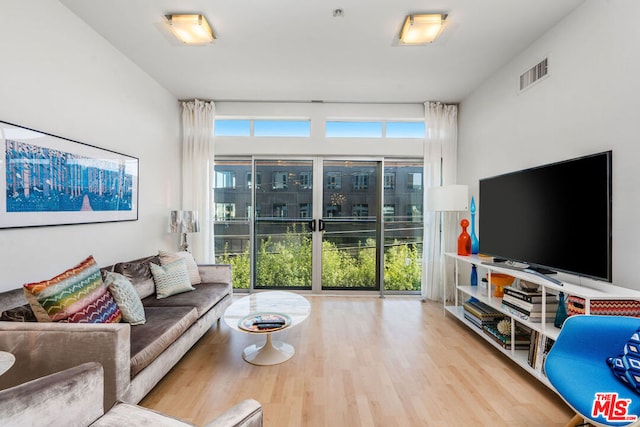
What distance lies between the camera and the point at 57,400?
3.20 feet

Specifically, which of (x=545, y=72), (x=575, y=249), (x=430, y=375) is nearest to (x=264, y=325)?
(x=430, y=375)

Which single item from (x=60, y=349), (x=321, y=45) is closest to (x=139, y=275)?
(x=60, y=349)

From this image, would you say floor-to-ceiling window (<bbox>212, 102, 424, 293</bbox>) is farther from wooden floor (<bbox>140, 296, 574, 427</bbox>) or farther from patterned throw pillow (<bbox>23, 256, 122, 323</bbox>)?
patterned throw pillow (<bbox>23, 256, 122, 323</bbox>)

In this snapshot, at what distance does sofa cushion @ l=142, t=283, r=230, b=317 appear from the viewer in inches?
101

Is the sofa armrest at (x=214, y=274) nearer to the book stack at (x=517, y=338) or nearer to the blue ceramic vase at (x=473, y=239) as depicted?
the book stack at (x=517, y=338)

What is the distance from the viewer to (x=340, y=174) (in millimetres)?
4406

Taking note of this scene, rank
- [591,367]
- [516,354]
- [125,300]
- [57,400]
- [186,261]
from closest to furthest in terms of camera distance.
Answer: [57,400] < [591,367] < [125,300] < [516,354] < [186,261]

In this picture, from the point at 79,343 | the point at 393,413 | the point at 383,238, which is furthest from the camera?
the point at 383,238

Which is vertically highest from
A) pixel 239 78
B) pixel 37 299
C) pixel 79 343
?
pixel 239 78

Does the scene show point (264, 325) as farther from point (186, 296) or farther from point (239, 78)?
point (239, 78)

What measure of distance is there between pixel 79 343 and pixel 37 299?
398 mm

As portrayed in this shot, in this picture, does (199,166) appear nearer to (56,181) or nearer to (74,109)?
(74,109)

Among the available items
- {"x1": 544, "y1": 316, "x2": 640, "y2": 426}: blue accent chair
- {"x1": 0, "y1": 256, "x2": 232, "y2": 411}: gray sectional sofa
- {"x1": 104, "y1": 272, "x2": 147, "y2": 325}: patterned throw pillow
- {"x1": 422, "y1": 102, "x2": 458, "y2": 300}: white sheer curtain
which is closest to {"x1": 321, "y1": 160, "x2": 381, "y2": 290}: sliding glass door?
{"x1": 422, "y1": 102, "x2": 458, "y2": 300}: white sheer curtain

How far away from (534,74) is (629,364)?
2461mm
